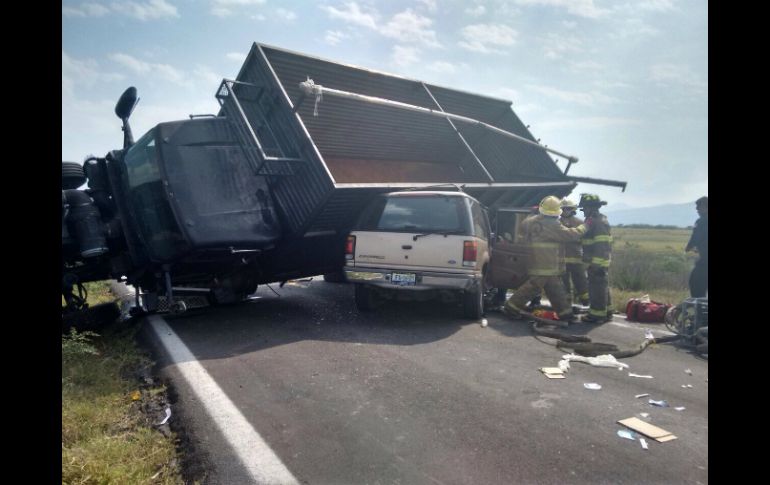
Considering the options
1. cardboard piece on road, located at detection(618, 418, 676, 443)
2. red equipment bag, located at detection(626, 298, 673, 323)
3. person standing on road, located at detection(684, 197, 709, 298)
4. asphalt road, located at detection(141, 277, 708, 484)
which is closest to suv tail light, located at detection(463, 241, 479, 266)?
asphalt road, located at detection(141, 277, 708, 484)

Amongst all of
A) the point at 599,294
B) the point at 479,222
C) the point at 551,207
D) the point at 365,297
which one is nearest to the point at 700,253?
the point at 599,294

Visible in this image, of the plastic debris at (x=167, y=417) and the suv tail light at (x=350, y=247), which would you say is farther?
the suv tail light at (x=350, y=247)

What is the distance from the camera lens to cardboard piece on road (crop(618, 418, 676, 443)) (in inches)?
122

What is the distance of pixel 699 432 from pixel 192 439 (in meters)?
3.29

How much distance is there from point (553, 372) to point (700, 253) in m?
4.64

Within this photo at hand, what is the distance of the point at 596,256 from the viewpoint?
22.7ft

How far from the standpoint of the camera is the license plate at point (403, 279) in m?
6.09

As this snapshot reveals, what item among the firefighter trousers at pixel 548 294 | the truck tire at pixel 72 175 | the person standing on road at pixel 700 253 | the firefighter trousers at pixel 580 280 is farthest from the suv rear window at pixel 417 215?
the person standing on road at pixel 700 253

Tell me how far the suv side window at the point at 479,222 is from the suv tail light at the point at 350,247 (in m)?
1.58

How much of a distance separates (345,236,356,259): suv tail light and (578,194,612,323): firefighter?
3369 millimetres

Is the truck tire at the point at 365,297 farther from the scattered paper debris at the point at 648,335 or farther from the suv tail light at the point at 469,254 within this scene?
the scattered paper debris at the point at 648,335

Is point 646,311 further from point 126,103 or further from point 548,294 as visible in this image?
point 126,103

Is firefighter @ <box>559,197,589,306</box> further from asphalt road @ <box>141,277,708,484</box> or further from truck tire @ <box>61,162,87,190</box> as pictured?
truck tire @ <box>61,162,87,190</box>
